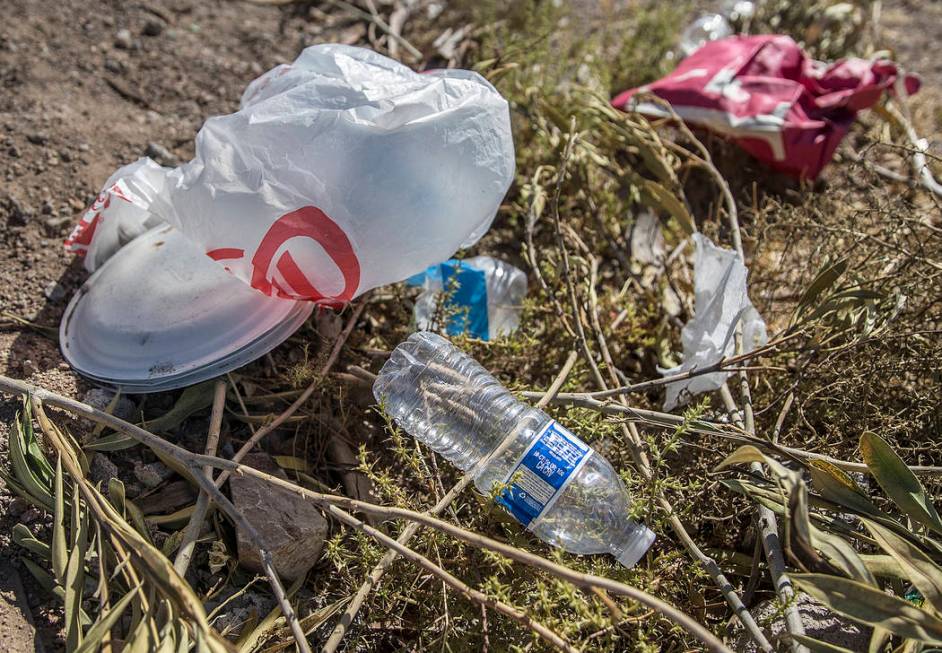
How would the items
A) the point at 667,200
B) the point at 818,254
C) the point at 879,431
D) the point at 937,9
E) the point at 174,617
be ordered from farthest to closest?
the point at 937,9, the point at 667,200, the point at 818,254, the point at 879,431, the point at 174,617

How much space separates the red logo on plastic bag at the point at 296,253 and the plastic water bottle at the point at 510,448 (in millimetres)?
203

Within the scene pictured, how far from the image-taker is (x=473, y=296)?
170 cm

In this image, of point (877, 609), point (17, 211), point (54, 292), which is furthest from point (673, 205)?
point (17, 211)

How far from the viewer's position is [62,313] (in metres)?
1.57

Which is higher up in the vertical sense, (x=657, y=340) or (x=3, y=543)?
(x=657, y=340)

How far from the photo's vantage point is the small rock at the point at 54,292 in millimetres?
1584

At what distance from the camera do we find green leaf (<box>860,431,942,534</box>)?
114 cm

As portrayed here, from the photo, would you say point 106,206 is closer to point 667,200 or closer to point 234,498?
point 234,498

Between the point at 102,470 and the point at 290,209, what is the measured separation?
60cm

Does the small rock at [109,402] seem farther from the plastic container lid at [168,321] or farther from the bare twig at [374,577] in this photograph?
the bare twig at [374,577]

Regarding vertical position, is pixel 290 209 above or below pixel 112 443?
above

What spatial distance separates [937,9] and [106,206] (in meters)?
3.30

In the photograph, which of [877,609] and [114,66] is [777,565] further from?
[114,66]

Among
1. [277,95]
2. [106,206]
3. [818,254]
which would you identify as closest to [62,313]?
[106,206]
